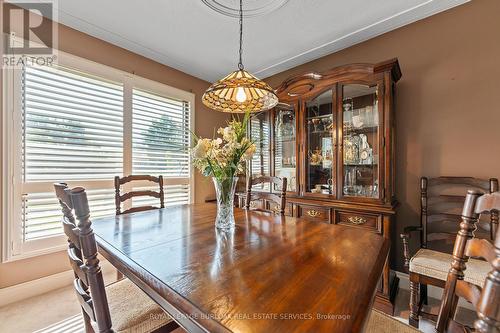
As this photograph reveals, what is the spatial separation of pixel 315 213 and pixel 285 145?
920 mm

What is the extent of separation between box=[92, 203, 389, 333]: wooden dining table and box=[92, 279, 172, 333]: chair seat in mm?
261

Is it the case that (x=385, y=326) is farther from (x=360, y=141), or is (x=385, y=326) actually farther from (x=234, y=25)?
(x=234, y=25)

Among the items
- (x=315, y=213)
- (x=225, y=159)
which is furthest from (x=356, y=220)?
(x=225, y=159)

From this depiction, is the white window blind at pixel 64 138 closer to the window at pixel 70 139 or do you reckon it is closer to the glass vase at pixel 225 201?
the window at pixel 70 139

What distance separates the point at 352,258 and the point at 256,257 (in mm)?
397

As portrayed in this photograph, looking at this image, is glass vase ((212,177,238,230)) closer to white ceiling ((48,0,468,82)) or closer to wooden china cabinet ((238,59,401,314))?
wooden china cabinet ((238,59,401,314))

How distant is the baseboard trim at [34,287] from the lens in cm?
192

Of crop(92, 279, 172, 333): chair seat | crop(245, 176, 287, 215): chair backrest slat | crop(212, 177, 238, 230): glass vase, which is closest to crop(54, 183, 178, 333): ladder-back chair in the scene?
crop(92, 279, 172, 333): chair seat

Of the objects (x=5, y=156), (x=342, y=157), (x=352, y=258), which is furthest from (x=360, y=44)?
(x=5, y=156)

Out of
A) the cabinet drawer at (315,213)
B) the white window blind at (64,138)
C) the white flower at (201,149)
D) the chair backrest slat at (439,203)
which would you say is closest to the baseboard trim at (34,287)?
the white window blind at (64,138)

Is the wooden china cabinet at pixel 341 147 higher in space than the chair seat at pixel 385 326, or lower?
higher

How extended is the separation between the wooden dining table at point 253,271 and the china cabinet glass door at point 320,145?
1.06 m

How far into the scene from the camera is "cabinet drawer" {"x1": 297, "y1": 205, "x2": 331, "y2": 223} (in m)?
2.26

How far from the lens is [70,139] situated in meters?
2.25
